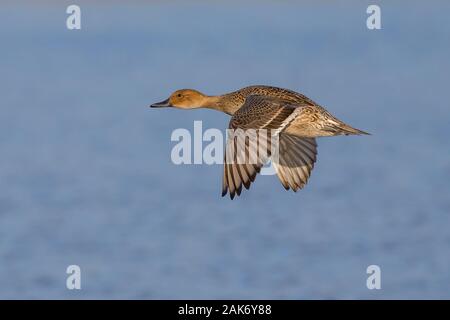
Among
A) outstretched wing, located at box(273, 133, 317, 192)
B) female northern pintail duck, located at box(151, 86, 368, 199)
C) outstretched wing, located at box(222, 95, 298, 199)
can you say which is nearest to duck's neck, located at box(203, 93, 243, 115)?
female northern pintail duck, located at box(151, 86, 368, 199)

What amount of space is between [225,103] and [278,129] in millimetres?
1355

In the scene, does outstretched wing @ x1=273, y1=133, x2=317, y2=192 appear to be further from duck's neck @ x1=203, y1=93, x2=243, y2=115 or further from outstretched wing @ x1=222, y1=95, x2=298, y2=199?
outstretched wing @ x1=222, y1=95, x2=298, y2=199

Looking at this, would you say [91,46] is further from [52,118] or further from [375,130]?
[375,130]

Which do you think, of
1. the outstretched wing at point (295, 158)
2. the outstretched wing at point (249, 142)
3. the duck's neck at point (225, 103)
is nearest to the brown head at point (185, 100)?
the duck's neck at point (225, 103)

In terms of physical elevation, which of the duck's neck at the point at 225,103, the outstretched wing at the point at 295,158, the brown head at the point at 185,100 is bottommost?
the outstretched wing at the point at 295,158

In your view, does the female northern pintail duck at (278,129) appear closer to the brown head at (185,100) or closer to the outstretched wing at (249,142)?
the outstretched wing at (249,142)

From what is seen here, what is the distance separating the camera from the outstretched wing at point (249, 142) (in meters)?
7.36

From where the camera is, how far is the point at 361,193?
13.3 m

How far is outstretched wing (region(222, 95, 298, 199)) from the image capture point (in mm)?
7363

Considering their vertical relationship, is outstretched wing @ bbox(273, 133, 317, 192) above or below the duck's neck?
below

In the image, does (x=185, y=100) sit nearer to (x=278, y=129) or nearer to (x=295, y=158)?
(x=295, y=158)

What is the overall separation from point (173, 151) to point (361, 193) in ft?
8.63

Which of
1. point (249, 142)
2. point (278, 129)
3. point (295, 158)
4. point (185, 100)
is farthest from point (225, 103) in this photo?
point (249, 142)

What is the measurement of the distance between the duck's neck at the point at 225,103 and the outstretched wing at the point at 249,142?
972 mm
